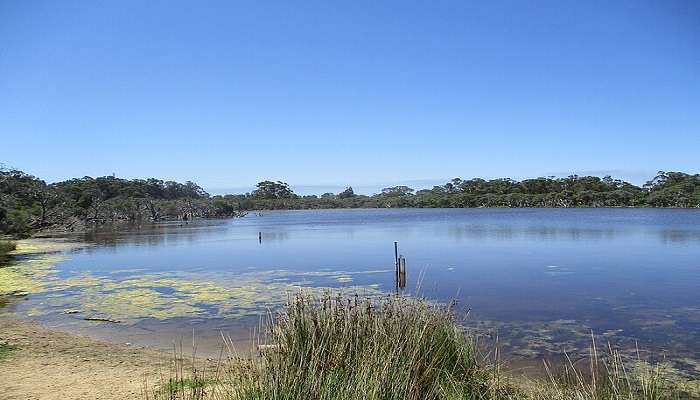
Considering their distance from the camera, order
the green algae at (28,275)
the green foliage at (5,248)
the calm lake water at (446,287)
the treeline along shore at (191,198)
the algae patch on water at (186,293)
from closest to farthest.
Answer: the calm lake water at (446,287) → the algae patch on water at (186,293) → the green algae at (28,275) → the green foliage at (5,248) → the treeline along shore at (191,198)

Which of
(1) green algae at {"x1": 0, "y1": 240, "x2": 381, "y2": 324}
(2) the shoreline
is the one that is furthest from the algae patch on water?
(2) the shoreline

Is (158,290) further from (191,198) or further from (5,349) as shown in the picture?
(191,198)

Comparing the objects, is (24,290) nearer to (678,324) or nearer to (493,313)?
(493,313)

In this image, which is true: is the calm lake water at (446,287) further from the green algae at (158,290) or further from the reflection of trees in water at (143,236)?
the reflection of trees in water at (143,236)

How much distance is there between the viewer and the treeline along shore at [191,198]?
6488 centimetres

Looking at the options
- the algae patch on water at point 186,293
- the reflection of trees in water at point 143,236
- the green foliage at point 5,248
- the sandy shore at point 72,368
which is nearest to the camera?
the sandy shore at point 72,368

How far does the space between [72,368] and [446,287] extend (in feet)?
42.6

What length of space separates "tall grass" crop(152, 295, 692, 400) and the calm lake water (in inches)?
162

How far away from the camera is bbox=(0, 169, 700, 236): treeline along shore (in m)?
64.9

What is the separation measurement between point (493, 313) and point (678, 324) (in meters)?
4.44

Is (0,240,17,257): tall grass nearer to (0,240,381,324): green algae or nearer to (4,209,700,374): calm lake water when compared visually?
(4,209,700,374): calm lake water

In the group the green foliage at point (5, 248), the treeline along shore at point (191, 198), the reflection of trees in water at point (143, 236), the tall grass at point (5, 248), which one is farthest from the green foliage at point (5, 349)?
the treeline along shore at point (191, 198)

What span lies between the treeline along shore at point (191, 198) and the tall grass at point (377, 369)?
151 ft

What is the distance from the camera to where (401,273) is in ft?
63.1
